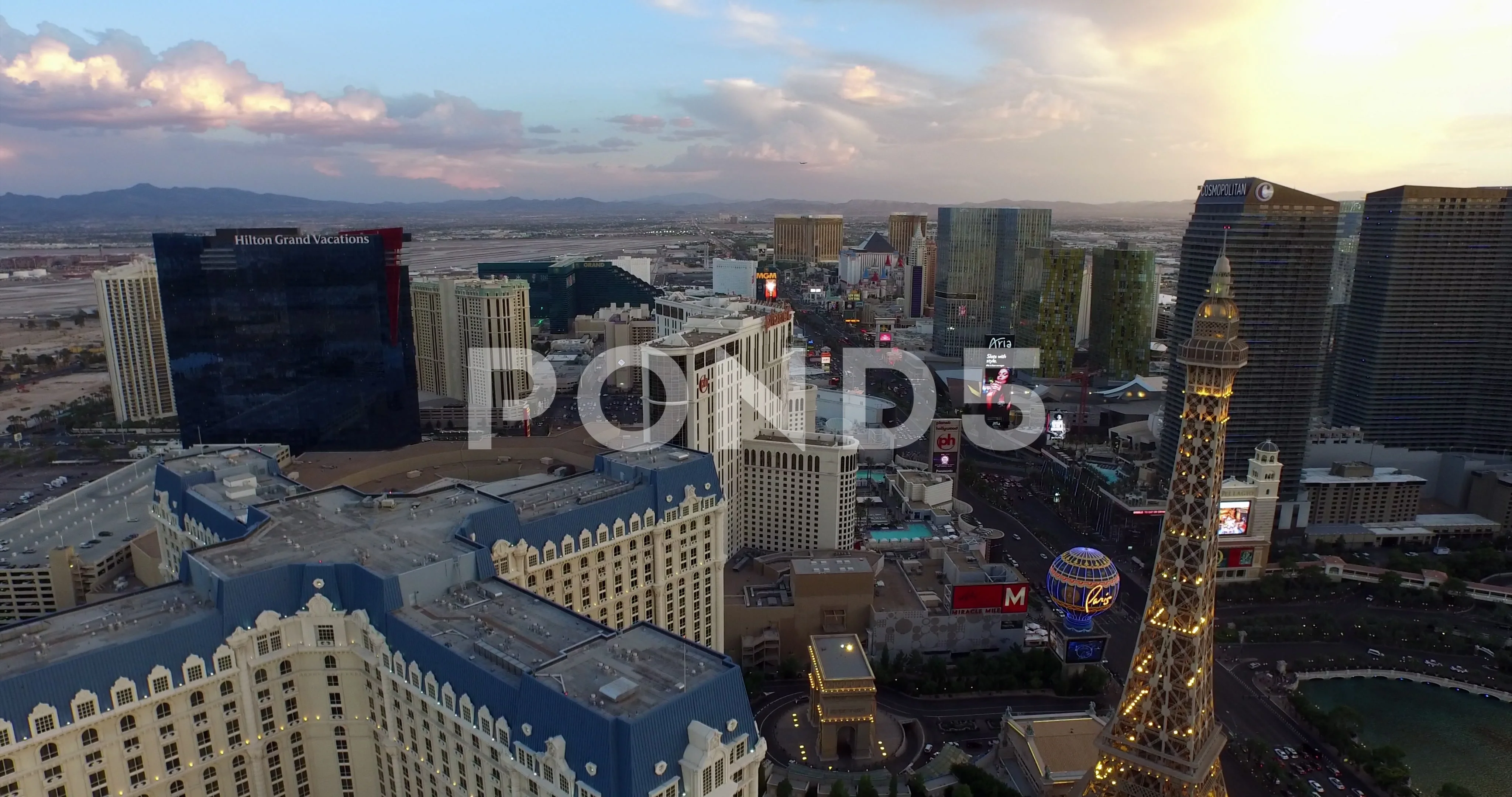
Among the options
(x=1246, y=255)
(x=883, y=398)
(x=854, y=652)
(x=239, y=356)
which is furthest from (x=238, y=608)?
(x=883, y=398)

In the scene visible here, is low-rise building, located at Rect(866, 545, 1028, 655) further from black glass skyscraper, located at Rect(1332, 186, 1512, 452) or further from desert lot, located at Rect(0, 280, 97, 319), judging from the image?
desert lot, located at Rect(0, 280, 97, 319)

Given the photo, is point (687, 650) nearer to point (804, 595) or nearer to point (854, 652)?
point (854, 652)

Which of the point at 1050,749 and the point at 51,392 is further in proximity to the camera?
the point at 51,392

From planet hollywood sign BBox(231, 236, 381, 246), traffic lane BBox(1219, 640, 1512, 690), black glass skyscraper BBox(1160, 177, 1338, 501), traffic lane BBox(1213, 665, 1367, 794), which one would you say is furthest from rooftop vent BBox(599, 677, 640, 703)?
black glass skyscraper BBox(1160, 177, 1338, 501)

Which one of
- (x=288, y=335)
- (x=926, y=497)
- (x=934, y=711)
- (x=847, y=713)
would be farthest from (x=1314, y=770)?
(x=288, y=335)

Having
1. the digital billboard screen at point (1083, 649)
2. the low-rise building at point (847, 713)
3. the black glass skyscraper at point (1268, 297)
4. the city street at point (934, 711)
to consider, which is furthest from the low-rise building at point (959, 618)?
the black glass skyscraper at point (1268, 297)

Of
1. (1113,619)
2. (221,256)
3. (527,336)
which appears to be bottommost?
(1113,619)

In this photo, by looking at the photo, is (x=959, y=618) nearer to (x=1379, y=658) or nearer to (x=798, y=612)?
(x=798, y=612)
